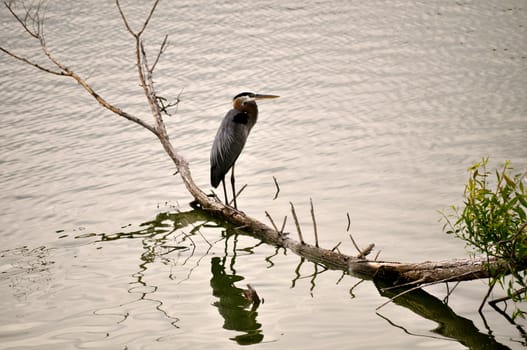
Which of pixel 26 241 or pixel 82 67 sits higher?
pixel 82 67

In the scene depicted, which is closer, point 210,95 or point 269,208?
point 269,208

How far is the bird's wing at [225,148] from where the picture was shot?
24.8ft

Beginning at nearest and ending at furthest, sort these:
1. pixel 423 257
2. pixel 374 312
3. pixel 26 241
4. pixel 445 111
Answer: pixel 374 312
pixel 423 257
pixel 26 241
pixel 445 111

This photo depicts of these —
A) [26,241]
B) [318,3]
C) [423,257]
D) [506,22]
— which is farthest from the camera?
[318,3]

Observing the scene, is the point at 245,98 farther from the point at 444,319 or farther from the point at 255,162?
the point at 444,319

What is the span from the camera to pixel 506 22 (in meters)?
12.8

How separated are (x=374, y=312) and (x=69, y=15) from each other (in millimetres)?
13309

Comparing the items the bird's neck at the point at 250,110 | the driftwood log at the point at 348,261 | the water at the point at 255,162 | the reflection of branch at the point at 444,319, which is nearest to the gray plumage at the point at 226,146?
the bird's neck at the point at 250,110

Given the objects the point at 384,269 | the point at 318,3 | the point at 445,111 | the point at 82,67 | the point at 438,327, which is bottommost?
the point at 438,327

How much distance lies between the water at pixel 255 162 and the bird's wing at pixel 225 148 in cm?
55

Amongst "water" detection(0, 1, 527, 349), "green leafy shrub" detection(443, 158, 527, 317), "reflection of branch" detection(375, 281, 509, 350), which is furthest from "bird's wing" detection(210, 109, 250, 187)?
"green leafy shrub" detection(443, 158, 527, 317)

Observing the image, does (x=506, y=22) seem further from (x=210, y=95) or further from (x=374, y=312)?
(x=374, y=312)

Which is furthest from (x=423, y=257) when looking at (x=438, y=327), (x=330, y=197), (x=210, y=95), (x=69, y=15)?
(x=69, y=15)

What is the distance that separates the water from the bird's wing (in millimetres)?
547
